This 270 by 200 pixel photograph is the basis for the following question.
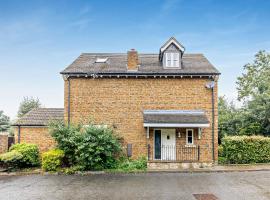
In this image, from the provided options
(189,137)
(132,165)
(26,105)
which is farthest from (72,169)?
(26,105)

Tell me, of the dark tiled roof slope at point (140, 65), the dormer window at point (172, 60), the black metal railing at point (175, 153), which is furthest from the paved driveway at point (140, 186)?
the dormer window at point (172, 60)

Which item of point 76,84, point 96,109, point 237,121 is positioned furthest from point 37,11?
point 237,121

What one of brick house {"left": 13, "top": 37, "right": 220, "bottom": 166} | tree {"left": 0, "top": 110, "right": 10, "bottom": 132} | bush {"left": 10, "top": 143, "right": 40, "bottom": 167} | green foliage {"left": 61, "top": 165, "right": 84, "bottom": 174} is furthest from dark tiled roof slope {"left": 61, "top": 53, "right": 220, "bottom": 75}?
tree {"left": 0, "top": 110, "right": 10, "bottom": 132}

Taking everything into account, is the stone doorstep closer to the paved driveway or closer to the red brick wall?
the paved driveway

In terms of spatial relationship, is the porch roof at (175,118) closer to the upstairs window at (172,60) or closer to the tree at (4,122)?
the upstairs window at (172,60)

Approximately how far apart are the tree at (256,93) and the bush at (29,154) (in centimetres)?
1914

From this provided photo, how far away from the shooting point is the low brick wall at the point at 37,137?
17.5 m

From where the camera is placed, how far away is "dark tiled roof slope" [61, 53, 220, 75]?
17.0 m

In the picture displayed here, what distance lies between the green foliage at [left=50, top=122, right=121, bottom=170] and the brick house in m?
2.16

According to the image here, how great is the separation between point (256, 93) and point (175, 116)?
42.1ft

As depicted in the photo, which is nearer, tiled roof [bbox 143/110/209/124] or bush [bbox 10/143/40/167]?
bush [bbox 10/143/40/167]

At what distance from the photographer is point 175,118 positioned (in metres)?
15.9

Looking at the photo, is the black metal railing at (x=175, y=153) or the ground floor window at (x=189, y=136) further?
the ground floor window at (x=189, y=136)

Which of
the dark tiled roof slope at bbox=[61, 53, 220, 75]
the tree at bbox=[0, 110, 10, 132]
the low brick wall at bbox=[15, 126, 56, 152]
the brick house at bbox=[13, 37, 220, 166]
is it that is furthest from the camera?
the tree at bbox=[0, 110, 10, 132]
